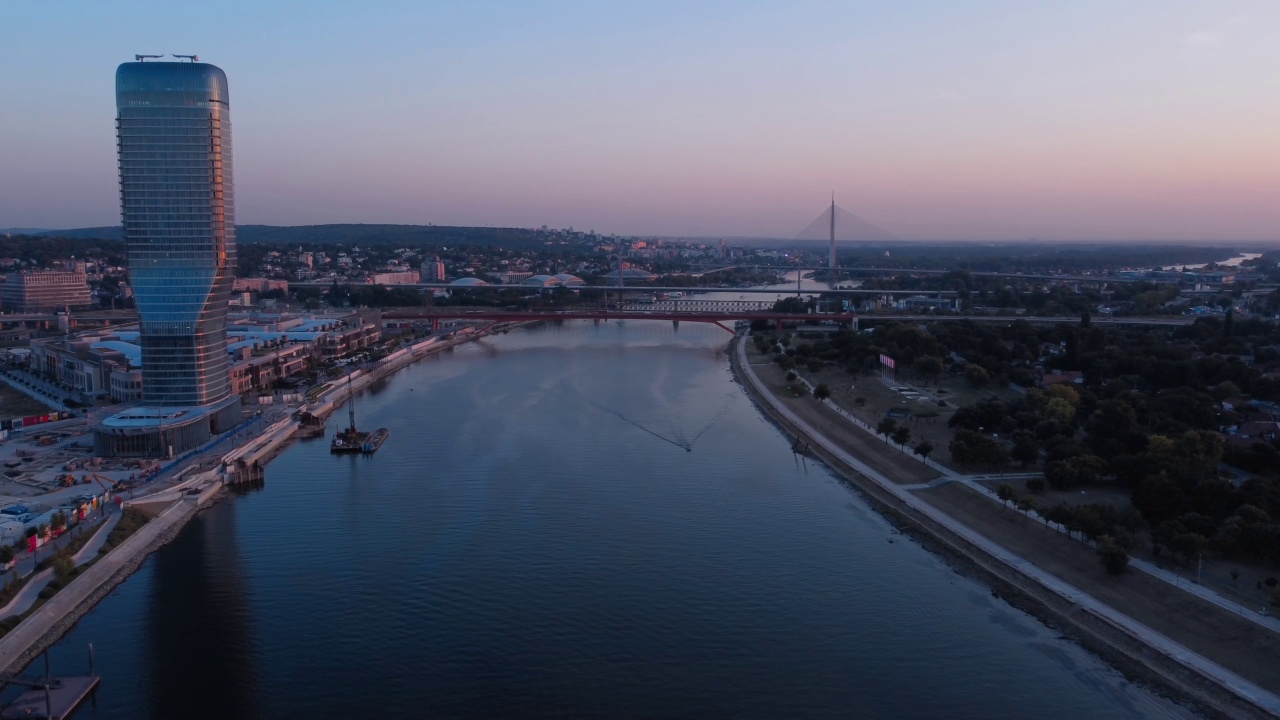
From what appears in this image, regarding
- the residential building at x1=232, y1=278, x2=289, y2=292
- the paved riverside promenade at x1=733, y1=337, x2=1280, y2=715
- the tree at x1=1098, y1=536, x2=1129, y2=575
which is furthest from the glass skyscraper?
the residential building at x1=232, y1=278, x2=289, y2=292

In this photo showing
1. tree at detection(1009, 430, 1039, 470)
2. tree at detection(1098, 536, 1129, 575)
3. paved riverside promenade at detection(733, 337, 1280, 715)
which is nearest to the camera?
paved riverside promenade at detection(733, 337, 1280, 715)

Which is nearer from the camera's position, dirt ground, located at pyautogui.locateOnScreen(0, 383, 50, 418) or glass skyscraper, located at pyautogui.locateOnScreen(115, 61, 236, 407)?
glass skyscraper, located at pyautogui.locateOnScreen(115, 61, 236, 407)

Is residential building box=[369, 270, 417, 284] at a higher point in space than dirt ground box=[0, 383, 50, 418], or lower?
higher

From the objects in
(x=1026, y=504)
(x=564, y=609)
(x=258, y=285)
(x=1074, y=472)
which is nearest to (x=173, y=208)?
(x=564, y=609)

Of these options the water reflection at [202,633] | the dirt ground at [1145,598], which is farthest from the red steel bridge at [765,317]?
the water reflection at [202,633]

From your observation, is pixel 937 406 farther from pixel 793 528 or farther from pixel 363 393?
pixel 363 393

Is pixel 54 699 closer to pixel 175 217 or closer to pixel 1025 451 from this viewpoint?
pixel 175 217

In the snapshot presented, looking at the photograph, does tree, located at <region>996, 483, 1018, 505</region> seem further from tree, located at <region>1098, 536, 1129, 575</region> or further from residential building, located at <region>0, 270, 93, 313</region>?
residential building, located at <region>0, 270, 93, 313</region>
